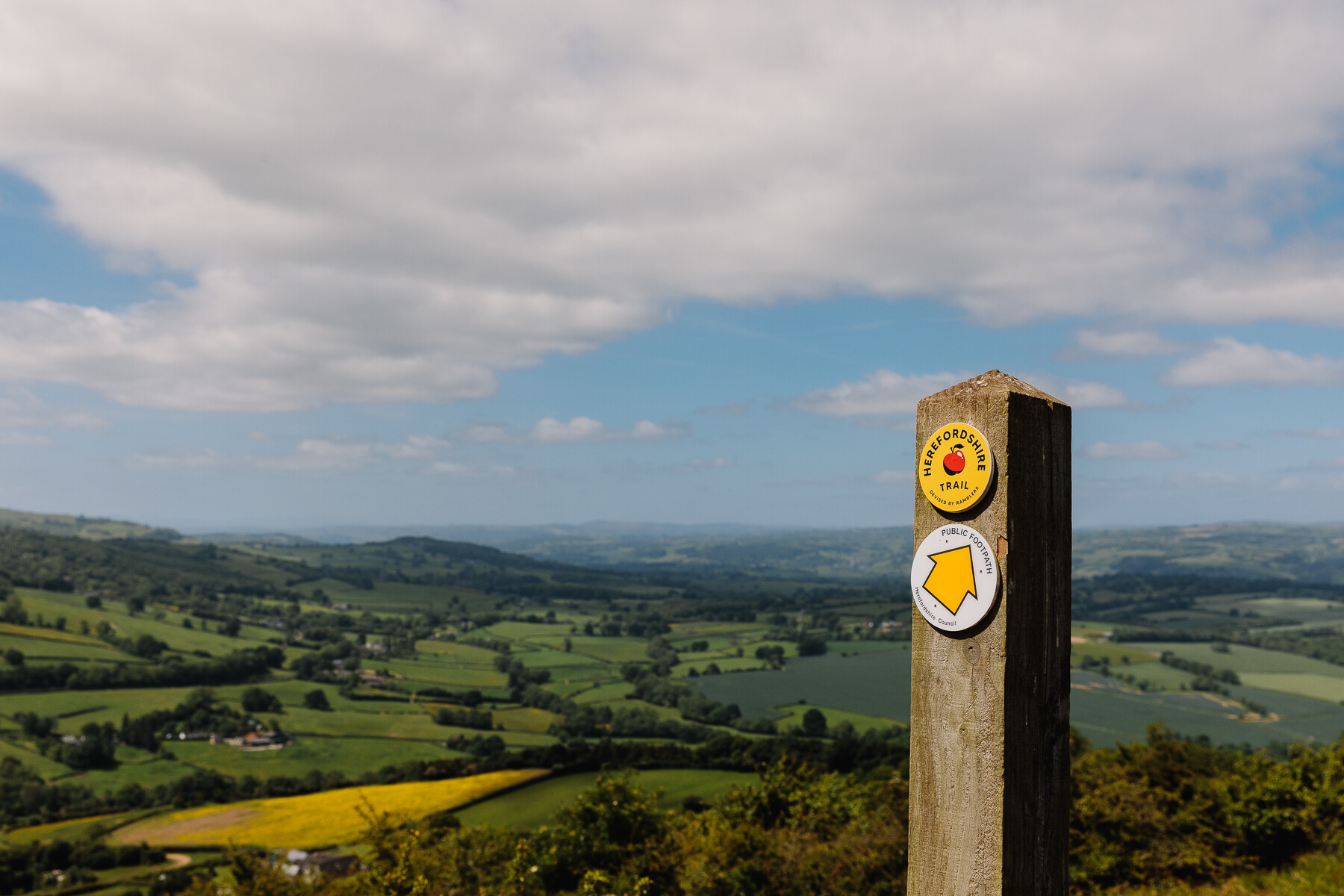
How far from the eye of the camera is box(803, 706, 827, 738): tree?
59219 mm

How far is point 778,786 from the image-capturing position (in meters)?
17.4

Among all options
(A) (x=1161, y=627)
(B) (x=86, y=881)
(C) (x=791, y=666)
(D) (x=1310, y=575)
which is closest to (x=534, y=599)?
(C) (x=791, y=666)

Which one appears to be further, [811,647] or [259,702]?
[811,647]

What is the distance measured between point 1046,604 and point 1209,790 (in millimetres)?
15385

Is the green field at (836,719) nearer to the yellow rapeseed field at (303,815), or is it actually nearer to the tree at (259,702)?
the yellow rapeseed field at (303,815)

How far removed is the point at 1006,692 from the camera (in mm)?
2322

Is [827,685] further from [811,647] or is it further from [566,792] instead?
[566,792]

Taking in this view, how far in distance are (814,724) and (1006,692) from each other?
210 feet

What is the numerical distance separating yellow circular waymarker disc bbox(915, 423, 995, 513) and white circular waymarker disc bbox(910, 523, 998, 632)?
3.6 inches

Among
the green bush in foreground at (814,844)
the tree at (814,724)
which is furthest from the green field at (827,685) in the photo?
the green bush in foreground at (814,844)

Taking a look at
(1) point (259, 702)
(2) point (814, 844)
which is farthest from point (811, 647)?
(2) point (814, 844)

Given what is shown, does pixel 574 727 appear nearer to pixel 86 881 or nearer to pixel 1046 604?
pixel 86 881

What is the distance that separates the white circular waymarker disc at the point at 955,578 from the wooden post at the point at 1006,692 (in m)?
0.03

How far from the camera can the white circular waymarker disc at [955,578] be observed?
2.38 meters
